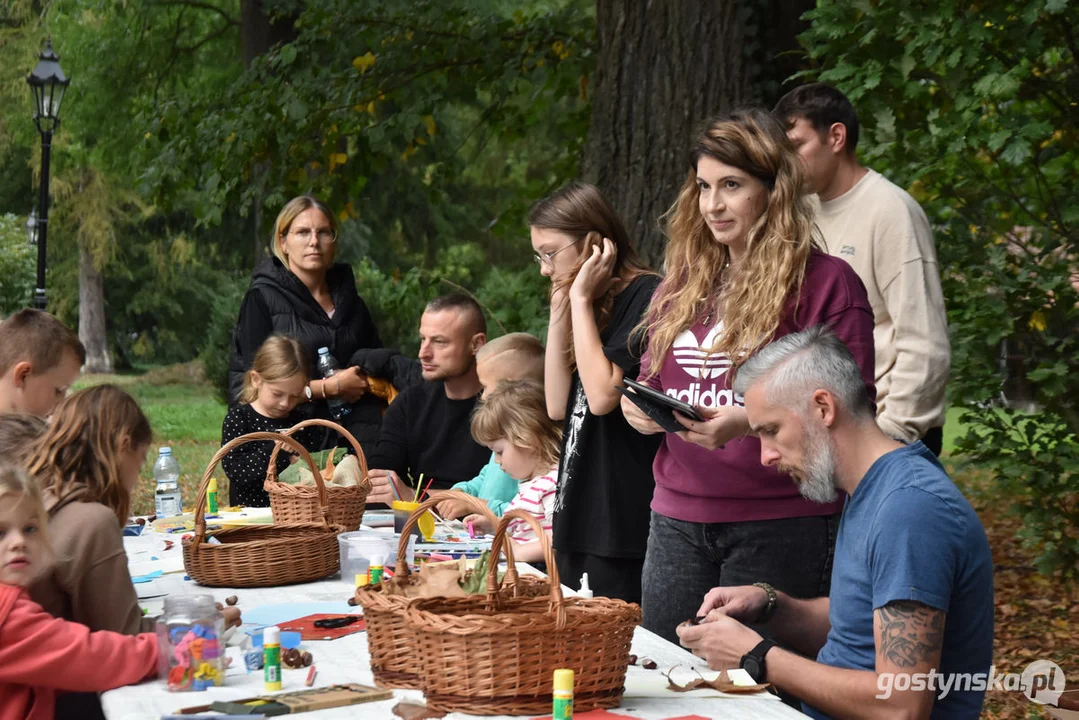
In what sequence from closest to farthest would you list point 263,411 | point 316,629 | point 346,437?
point 316,629
point 346,437
point 263,411

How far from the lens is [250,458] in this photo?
5.26m

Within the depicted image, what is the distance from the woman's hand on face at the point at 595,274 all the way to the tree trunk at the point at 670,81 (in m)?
2.27

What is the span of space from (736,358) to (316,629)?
122cm

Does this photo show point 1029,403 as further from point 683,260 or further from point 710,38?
point 683,260

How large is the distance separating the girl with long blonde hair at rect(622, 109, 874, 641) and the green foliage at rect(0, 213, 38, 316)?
85.9ft

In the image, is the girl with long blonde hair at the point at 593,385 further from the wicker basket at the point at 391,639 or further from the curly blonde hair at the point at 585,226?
the wicker basket at the point at 391,639

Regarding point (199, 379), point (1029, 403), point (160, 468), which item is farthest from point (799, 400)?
point (199, 379)

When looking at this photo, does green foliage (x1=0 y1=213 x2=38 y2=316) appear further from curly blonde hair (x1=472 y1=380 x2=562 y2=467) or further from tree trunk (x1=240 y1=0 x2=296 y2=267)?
curly blonde hair (x1=472 y1=380 x2=562 y2=467)

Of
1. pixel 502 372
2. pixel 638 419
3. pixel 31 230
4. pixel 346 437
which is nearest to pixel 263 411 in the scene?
pixel 502 372

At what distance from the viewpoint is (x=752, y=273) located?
316 centimetres

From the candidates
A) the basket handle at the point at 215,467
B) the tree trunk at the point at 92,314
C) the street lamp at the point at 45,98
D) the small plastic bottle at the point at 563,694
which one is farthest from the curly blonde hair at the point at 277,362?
the tree trunk at the point at 92,314

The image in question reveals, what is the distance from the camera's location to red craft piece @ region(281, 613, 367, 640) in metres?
2.84

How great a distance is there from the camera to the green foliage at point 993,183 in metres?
5.40

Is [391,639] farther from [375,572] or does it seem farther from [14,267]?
[14,267]
